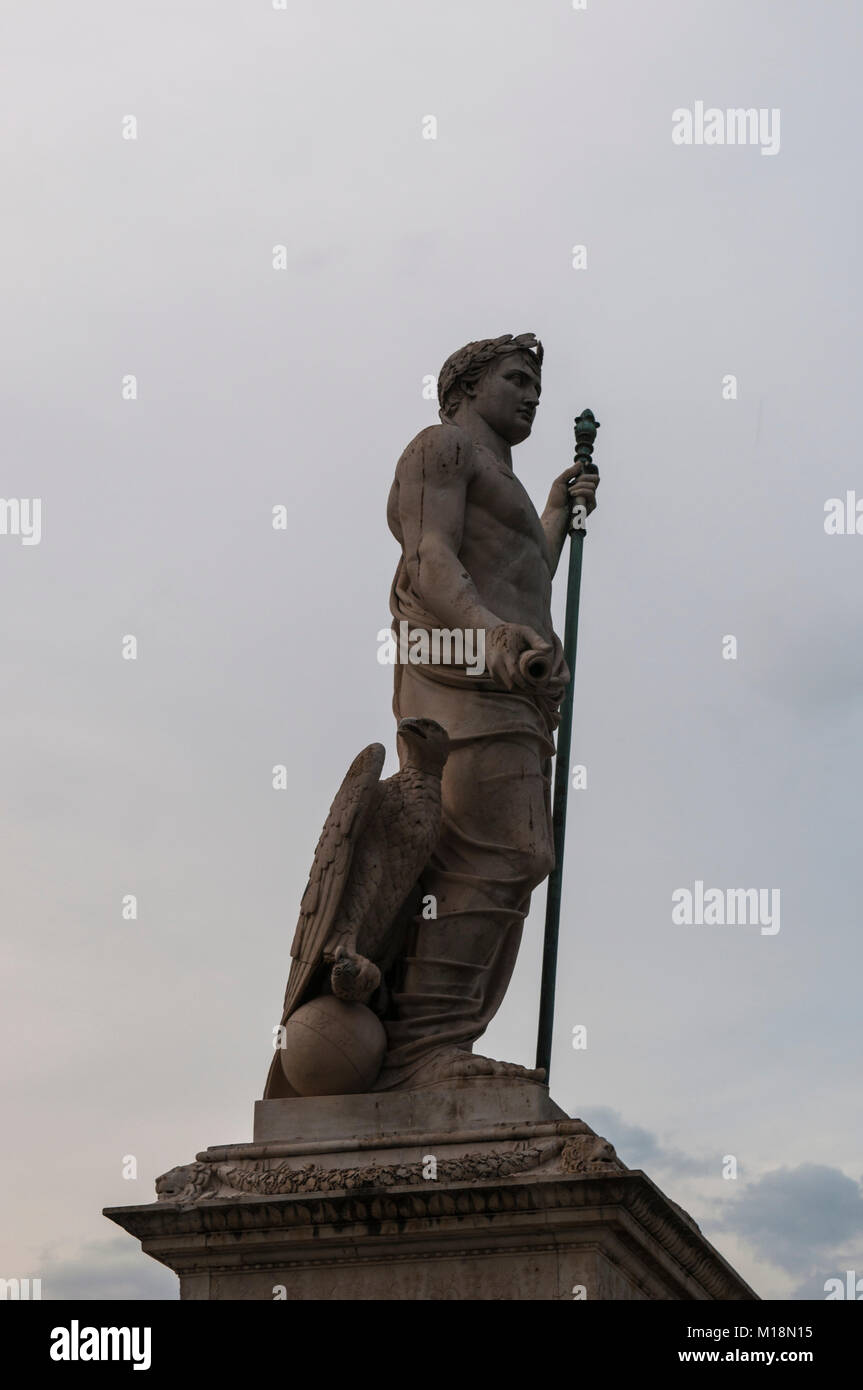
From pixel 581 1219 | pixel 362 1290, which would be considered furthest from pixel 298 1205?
pixel 581 1219

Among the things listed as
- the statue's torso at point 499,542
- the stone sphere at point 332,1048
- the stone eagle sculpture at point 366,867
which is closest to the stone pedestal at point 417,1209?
the stone sphere at point 332,1048

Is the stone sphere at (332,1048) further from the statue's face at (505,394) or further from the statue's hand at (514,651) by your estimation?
the statue's face at (505,394)

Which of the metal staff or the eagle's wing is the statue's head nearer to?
the metal staff

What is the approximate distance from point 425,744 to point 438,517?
1.37m

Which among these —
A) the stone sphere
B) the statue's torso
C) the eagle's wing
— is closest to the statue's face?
the statue's torso

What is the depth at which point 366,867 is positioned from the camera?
1172 centimetres

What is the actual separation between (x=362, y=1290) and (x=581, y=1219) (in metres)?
1.16

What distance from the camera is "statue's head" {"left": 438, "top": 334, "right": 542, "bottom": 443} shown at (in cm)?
1310

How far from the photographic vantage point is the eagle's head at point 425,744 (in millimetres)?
11906

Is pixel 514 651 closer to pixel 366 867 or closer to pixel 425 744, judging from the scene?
pixel 425 744

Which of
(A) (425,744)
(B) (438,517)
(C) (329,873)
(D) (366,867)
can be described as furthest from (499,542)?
(C) (329,873)

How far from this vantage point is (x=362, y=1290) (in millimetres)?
10836
